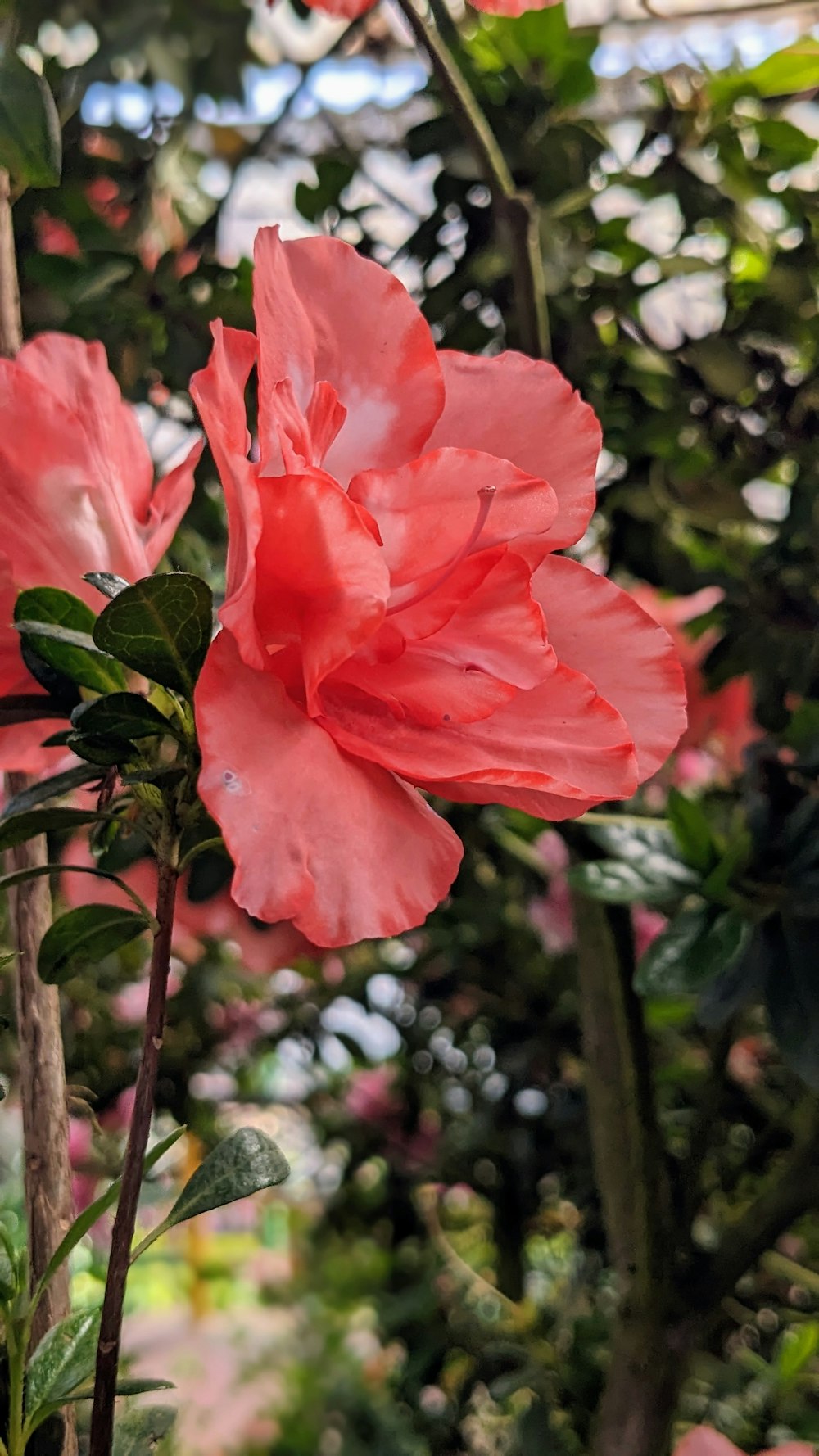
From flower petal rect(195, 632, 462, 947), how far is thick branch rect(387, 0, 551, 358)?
0.33m

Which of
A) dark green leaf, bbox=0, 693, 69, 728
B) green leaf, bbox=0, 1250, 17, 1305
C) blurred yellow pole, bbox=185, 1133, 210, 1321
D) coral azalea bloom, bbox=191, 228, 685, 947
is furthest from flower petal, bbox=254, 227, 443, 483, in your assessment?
blurred yellow pole, bbox=185, 1133, 210, 1321

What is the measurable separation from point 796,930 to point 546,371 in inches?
12.3

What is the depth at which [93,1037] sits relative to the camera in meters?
0.99

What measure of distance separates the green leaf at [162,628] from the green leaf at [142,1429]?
0.72 ft

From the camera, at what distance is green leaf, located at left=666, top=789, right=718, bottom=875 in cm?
54

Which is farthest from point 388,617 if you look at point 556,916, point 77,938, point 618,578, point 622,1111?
point 556,916

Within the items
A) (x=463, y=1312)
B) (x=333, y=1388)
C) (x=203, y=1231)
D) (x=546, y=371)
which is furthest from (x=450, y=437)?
(x=203, y=1231)

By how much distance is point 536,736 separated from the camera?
11.3 inches

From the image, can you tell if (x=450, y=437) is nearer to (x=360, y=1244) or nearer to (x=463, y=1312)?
→ (x=463, y=1312)

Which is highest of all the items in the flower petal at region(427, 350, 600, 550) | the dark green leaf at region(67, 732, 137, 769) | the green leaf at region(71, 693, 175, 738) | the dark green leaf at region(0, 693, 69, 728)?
the flower petal at region(427, 350, 600, 550)

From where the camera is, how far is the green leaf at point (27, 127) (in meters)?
0.32

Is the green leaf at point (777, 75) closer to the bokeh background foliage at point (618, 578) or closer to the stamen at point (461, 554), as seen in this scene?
the bokeh background foliage at point (618, 578)

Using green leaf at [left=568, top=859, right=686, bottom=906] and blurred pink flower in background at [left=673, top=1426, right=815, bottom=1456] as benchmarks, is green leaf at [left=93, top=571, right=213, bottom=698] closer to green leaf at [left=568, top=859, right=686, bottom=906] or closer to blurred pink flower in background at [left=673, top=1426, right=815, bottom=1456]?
green leaf at [left=568, top=859, right=686, bottom=906]

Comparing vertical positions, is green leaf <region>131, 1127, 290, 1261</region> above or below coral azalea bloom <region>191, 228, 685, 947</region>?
below
